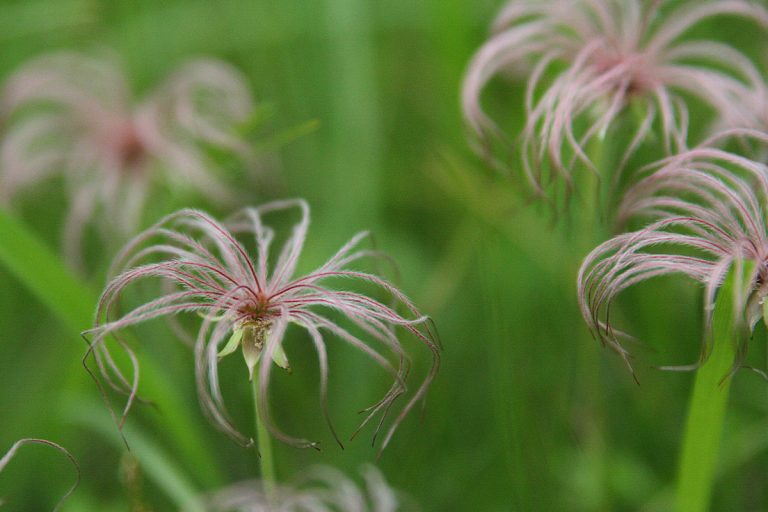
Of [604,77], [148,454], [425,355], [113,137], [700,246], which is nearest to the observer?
[700,246]

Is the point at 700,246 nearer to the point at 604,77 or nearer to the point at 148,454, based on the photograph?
the point at 604,77

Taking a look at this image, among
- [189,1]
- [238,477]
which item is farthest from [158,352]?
[189,1]

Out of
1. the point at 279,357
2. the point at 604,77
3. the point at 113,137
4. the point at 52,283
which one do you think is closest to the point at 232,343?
the point at 279,357

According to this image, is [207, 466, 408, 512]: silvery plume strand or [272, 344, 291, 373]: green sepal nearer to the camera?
[272, 344, 291, 373]: green sepal

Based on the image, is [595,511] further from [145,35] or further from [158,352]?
[145,35]

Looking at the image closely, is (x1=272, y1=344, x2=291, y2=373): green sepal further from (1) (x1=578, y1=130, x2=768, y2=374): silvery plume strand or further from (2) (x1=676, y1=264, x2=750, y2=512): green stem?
(2) (x1=676, y1=264, x2=750, y2=512): green stem

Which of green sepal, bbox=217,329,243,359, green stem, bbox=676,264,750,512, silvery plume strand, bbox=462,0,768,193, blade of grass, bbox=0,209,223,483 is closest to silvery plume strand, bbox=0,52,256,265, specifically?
blade of grass, bbox=0,209,223,483
